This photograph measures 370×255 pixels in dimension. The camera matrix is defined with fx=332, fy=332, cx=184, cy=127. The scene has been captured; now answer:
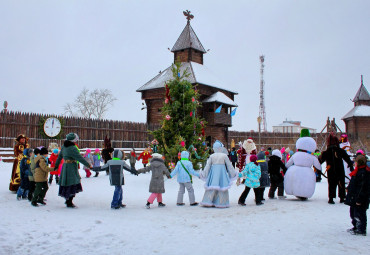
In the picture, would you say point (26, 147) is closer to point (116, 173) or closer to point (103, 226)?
point (116, 173)

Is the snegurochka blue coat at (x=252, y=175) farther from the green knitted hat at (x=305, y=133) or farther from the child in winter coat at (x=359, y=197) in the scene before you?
the child in winter coat at (x=359, y=197)

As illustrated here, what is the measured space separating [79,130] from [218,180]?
49.1 ft

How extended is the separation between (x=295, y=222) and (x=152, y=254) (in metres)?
3.08

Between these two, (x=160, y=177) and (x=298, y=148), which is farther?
(x=298, y=148)

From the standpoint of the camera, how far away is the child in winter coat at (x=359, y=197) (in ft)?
17.6

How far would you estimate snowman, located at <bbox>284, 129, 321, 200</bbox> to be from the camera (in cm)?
864

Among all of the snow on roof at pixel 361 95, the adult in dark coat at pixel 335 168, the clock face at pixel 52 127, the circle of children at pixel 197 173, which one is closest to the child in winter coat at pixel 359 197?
the circle of children at pixel 197 173

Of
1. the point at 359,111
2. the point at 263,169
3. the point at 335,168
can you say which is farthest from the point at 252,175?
the point at 359,111

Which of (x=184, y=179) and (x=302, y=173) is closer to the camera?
(x=184, y=179)

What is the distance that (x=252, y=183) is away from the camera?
8234 mm

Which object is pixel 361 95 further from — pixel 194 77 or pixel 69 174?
pixel 69 174

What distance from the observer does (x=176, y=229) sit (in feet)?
18.5

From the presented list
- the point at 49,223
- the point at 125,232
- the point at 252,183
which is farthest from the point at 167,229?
the point at 252,183

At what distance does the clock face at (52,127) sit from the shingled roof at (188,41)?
52.8ft
